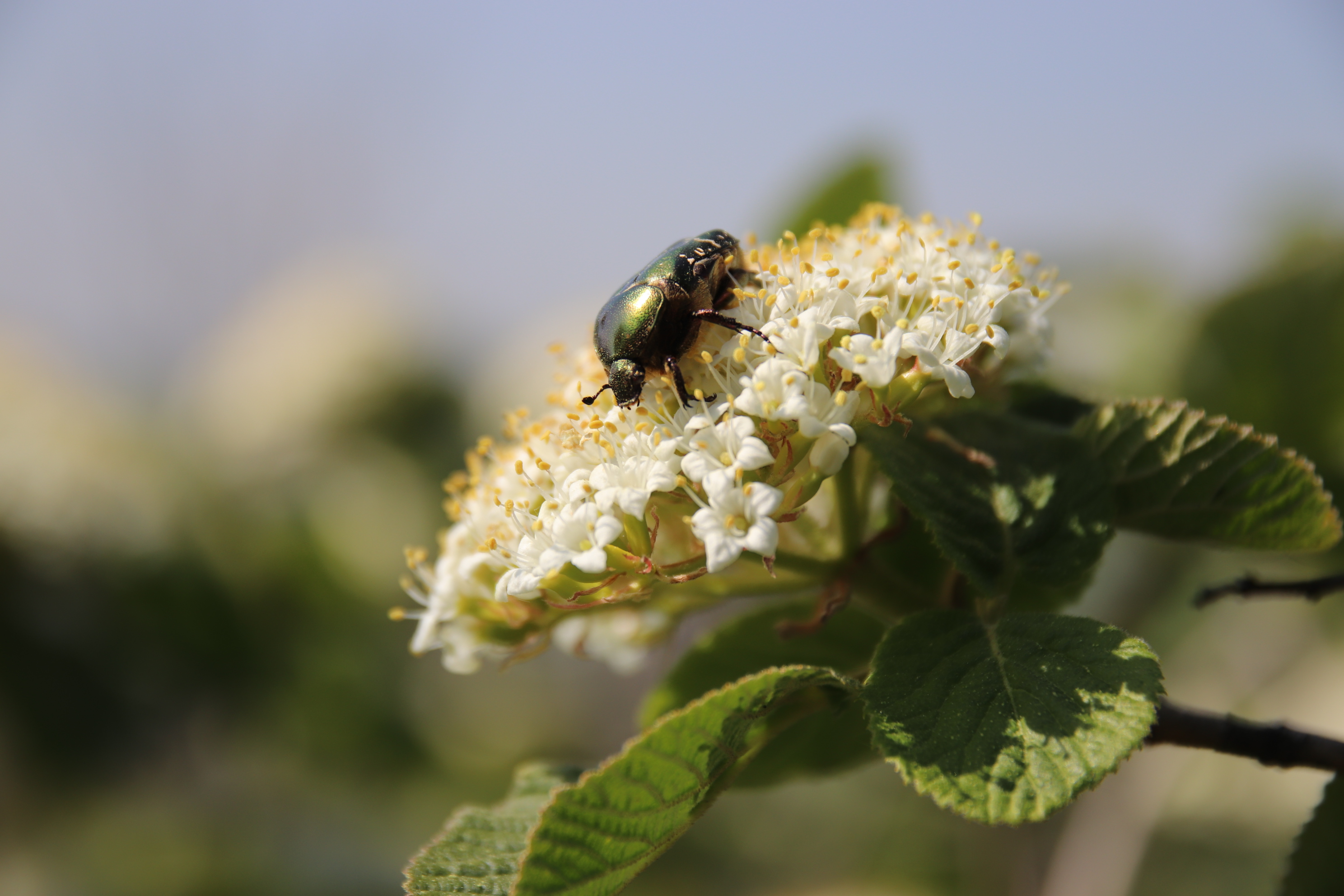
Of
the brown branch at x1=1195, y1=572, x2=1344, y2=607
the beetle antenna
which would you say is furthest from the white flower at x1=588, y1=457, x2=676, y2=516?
the brown branch at x1=1195, y1=572, x2=1344, y2=607

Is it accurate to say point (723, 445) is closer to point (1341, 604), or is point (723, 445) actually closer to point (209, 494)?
point (1341, 604)

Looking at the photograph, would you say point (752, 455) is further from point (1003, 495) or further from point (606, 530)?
point (1003, 495)

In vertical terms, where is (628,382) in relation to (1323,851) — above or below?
above

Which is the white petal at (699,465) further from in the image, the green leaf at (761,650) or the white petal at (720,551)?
the green leaf at (761,650)

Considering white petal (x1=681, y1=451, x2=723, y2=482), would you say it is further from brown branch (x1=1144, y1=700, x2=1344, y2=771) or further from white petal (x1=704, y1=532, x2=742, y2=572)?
brown branch (x1=1144, y1=700, x2=1344, y2=771)

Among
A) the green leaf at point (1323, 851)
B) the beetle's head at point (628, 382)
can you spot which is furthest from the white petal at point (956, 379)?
the green leaf at point (1323, 851)

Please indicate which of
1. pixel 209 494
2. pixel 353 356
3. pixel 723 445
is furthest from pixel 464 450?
pixel 723 445

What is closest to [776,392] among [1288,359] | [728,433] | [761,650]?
[728,433]
